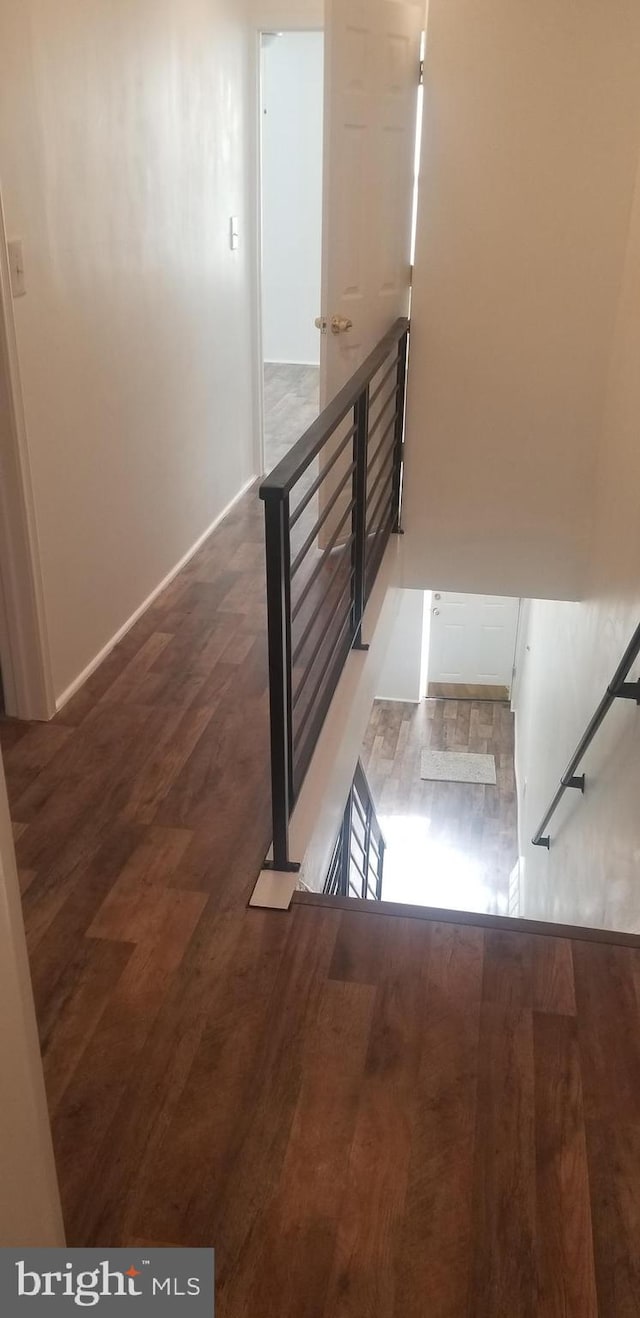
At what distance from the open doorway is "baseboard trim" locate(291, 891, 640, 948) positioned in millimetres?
5566

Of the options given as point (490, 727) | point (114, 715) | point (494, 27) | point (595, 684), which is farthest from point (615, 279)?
point (490, 727)

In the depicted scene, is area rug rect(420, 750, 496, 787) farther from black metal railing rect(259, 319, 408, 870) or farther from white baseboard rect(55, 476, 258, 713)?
white baseboard rect(55, 476, 258, 713)

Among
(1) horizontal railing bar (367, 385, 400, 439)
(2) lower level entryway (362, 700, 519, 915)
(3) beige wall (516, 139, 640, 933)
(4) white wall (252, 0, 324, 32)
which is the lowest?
(2) lower level entryway (362, 700, 519, 915)

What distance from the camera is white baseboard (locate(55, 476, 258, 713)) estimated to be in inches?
125

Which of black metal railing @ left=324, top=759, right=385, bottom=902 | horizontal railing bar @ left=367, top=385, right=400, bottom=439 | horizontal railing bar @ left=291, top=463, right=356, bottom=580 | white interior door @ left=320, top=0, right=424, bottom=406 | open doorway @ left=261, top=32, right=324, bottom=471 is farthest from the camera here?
open doorway @ left=261, top=32, right=324, bottom=471

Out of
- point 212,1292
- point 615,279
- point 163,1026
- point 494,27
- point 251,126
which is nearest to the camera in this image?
point 212,1292

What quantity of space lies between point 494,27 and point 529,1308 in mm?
3762

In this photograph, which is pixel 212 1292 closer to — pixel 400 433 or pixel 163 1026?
pixel 163 1026

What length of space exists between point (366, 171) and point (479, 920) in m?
2.72

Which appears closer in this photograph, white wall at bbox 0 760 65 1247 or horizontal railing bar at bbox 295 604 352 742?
white wall at bbox 0 760 65 1247

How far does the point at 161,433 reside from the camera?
12.5 feet

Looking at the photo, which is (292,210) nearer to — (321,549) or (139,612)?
(321,549)

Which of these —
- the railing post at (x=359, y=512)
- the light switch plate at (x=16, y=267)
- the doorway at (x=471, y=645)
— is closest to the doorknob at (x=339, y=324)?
the railing post at (x=359, y=512)

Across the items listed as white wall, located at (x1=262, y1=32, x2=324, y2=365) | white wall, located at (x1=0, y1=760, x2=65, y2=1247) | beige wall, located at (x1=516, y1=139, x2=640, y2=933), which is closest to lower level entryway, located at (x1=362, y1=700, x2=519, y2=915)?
beige wall, located at (x1=516, y1=139, x2=640, y2=933)
